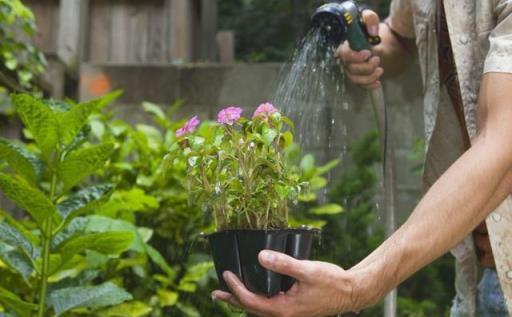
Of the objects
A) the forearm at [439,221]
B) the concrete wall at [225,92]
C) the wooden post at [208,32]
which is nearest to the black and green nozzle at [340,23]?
the forearm at [439,221]

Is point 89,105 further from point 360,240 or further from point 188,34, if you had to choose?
point 188,34

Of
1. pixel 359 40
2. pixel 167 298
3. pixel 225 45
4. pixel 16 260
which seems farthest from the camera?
pixel 225 45

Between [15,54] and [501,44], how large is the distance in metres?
2.51

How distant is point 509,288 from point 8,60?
2432 mm

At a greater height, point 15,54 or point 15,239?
point 15,54

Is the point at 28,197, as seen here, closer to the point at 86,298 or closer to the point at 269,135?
the point at 86,298

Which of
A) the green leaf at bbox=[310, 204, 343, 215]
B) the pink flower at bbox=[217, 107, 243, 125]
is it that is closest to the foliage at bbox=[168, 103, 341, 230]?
the pink flower at bbox=[217, 107, 243, 125]

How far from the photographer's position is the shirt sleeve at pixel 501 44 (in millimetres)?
1345

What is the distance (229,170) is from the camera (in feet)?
4.58

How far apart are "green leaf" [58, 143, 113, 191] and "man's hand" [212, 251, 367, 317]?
0.84 meters

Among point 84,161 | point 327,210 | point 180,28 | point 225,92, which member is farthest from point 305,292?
point 180,28

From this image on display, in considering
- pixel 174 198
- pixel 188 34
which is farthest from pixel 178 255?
pixel 188 34

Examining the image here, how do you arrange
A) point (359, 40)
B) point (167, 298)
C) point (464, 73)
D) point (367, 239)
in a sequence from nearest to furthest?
point (464, 73)
point (359, 40)
point (167, 298)
point (367, 239)

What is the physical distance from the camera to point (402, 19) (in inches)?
82.3
